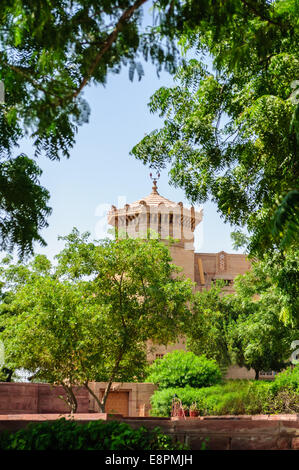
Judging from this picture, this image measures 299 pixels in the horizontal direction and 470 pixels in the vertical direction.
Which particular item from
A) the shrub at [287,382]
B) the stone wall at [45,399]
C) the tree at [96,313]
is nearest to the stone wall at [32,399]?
the stone wall at [45,399]

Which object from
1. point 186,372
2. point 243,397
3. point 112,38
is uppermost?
point 112,38

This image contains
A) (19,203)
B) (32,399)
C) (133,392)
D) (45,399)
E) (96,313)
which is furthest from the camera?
(133,392)

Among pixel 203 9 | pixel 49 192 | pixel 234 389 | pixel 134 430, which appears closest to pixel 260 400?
pixel 234 389

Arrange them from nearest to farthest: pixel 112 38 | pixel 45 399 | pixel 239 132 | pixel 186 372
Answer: pixel 112 38 < pixel 239 132 < pixel 45 399 < pixel 186 372

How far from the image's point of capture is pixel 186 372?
2623 cm

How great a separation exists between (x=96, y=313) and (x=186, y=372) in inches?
336

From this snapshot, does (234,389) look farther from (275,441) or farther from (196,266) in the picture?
(196,266)

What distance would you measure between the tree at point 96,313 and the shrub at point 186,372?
4922 millimetres

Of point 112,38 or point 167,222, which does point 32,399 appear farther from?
point 167,222

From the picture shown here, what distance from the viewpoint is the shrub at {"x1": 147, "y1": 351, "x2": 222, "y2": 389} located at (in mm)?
25797

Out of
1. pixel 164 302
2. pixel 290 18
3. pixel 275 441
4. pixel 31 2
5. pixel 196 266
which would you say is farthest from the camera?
pixel 196 266

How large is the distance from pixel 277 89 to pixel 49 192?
4916mm

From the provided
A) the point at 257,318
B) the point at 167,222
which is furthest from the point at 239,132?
the point at 167,222

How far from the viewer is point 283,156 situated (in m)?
11.1
